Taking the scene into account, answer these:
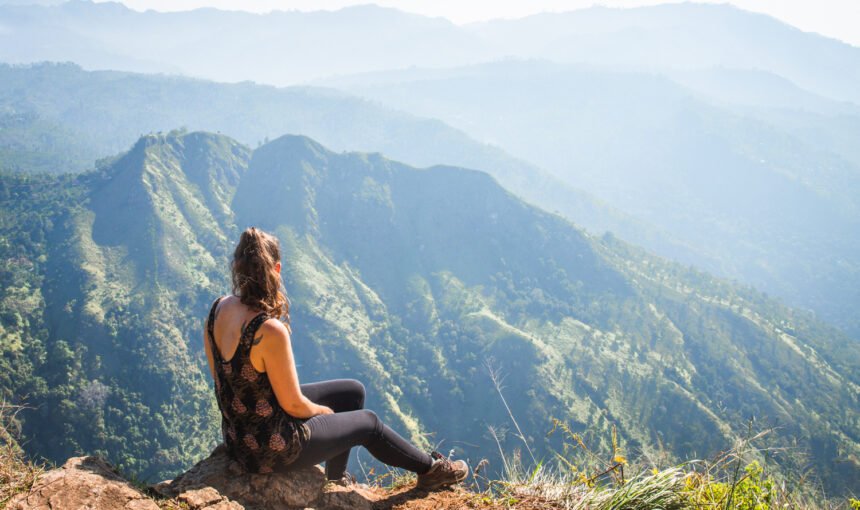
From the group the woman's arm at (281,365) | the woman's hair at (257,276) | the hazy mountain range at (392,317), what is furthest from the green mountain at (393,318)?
the woman's hair at (257,276)

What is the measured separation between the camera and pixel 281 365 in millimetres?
3594

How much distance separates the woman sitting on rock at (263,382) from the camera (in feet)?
11.6

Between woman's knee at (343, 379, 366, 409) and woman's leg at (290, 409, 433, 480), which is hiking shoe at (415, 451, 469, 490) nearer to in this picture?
woman's leg at (290, 409, 433, 480)

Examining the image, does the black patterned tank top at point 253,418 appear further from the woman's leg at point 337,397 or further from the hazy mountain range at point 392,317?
the hazy mountain range at point 392,317

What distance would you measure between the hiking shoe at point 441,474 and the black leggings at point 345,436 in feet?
0.26

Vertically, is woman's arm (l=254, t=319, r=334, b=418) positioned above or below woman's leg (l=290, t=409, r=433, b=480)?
above

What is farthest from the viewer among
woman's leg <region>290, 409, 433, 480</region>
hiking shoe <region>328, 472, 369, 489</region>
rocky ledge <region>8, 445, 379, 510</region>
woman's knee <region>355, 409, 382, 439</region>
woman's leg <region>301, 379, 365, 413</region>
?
hiking shoe <region>328, 472, 369, 489</region>

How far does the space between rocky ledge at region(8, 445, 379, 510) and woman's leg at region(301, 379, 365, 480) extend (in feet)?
0.42

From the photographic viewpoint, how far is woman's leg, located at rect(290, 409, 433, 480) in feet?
13.3

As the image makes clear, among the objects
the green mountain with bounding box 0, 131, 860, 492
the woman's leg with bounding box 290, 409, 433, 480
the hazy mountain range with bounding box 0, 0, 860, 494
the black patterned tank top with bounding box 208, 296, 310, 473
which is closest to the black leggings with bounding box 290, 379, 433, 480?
the woman's leg with bounding box 290, 409, 433, 480

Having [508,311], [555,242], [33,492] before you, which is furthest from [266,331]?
[555,242]

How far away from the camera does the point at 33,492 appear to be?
308 centimetres

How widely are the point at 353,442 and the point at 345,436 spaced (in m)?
0.18

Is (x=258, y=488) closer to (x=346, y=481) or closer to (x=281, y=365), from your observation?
(x=346, y=481)
